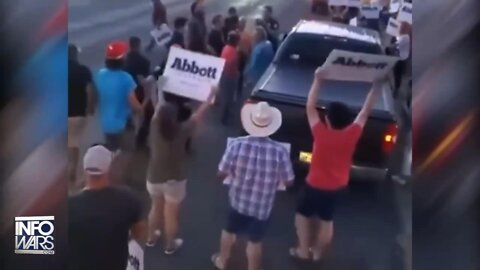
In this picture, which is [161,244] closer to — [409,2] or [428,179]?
[428,179]

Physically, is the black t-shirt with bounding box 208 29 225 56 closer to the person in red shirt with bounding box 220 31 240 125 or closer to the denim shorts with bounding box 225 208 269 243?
the person in red shirt with bounding box 220 31 240 125

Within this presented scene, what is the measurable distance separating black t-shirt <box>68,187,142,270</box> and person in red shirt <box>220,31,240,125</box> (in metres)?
0.72

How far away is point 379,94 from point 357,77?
15 centimetres

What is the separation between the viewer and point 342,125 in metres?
4.71

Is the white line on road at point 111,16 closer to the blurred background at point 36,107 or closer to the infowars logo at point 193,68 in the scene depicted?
the blurred background at point 36,107

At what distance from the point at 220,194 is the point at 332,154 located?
66 cm

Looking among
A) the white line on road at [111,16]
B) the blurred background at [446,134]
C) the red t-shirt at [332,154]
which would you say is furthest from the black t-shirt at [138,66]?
the blurred background at [446,134]

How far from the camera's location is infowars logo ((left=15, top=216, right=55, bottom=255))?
4801 mm

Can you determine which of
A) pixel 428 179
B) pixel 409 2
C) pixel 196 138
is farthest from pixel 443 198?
pixel 196 138

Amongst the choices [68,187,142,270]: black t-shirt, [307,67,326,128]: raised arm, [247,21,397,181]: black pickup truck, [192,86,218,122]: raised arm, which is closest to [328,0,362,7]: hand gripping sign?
[247,21,397,181]: black pickup truck

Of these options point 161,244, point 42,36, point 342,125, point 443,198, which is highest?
point 42,36

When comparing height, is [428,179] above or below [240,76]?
below

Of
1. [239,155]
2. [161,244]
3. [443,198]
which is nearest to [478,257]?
[443,198]

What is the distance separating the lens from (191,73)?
4.75 m
